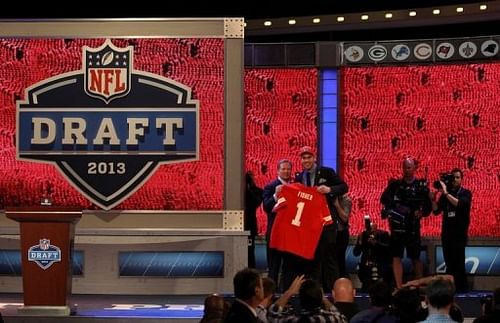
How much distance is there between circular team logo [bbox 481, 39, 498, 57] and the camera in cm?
1420

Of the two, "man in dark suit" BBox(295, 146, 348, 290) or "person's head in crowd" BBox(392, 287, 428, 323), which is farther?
"man in dark suit" BBox(295, 146, 348, 290)

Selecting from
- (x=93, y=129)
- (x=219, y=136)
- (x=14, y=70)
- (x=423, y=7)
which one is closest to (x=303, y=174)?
(x=219, y=136)

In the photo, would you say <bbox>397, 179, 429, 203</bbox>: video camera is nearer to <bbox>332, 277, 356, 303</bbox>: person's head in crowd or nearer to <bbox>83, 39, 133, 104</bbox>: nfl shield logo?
<bbox>83, 39, 133, 104</bbox>: nfl shield logo

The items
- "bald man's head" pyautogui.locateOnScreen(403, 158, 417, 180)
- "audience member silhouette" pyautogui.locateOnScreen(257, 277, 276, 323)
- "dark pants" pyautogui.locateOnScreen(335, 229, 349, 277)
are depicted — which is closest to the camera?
"audience member silhouette" pyautogui.locateOnScreen(257, 277, 276, 323)

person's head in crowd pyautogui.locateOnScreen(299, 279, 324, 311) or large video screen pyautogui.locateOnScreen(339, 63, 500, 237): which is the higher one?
large video screen pyautogui.locateOnScreen(339, 63, 500, 237)

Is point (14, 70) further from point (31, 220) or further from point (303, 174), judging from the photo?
point (303, 174)

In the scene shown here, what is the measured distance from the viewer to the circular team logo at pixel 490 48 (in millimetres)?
14203

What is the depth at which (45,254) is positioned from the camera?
1005cm

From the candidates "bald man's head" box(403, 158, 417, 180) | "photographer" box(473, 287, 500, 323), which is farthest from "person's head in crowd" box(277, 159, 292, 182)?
"photographer" box(473, 287, 500, 323)

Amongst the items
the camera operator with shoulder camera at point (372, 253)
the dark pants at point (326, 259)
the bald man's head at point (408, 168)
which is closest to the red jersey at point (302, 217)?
the dark pants at point (326, 259)

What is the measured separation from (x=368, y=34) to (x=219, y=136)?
22.0 feet

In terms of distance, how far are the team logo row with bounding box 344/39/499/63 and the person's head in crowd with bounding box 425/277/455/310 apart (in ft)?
29.7

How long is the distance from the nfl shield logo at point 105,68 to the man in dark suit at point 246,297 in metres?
6.89

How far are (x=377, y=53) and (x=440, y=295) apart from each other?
937 centimetres
